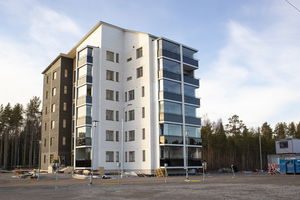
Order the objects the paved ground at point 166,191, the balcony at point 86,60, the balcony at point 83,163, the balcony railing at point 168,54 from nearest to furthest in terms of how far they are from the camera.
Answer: the paved ground at point 166,191
the balcony at point 83,163
the balcony railing at point 168,54
the balcony at point 86,60

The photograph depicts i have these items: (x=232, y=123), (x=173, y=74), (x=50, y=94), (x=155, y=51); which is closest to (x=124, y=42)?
(x=155, y=51)

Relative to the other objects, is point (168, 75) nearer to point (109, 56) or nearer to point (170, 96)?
point (170, 96)

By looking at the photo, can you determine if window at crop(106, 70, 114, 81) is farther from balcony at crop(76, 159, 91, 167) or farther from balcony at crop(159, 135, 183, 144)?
balcony at crop(76, 159, 91, 167)

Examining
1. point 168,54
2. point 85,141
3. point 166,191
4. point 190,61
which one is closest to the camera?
point 166,191

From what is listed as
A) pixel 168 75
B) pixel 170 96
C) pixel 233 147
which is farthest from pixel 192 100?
pixel 233 147

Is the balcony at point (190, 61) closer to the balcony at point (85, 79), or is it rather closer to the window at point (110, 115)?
the window at point (110, 115)

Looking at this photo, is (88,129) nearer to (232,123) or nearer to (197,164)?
(197,164)

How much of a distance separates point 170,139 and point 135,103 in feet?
27.9

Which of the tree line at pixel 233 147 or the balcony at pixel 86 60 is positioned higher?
the balcony at pixel 86 60

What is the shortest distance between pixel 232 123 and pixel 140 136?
40599 millimetres

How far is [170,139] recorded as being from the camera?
42.8 metres

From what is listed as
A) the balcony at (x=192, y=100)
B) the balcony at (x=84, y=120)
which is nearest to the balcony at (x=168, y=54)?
the balcony at (x=192, y=100)

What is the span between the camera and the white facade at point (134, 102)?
43.6 metres

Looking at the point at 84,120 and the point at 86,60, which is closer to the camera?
the point at 84,120
